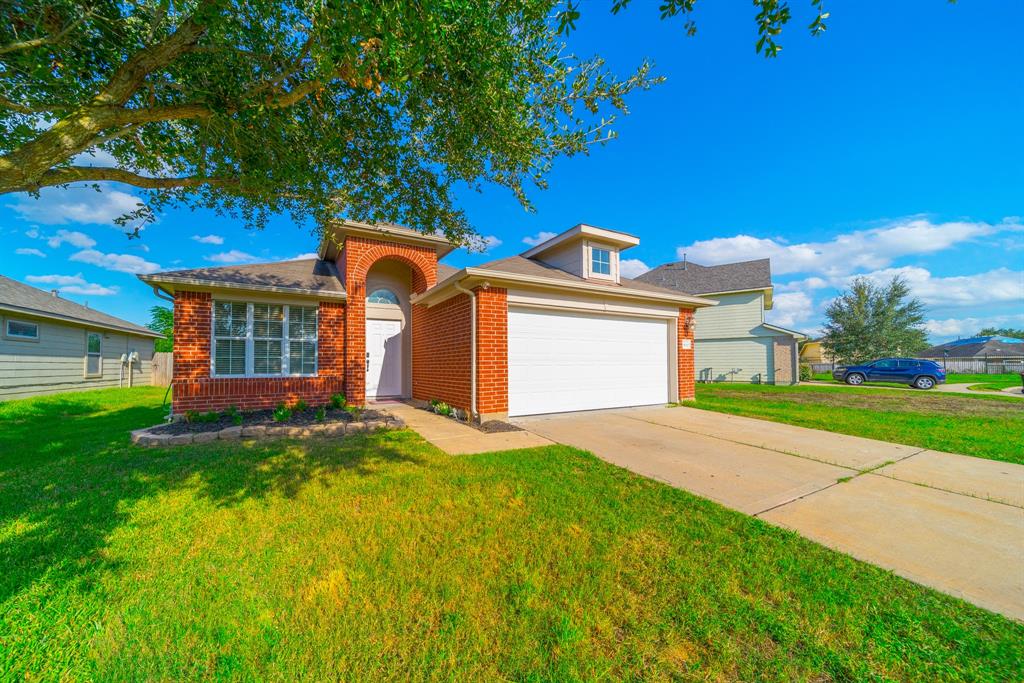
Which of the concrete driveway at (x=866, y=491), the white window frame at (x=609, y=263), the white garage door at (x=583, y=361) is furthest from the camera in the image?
the white window frame at (x=609, y=263)

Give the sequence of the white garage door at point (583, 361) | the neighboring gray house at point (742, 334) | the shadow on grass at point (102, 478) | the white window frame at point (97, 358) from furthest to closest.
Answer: the neighboring gray house at point (742, 334), the white window frame at point (97, 358), the white garage door at point (583, 361), the shadow on grass at point (102, 478)

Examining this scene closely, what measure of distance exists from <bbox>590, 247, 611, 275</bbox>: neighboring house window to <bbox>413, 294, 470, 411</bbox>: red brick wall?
3776mm

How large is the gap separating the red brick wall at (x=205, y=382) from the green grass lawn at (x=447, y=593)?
13.0ft

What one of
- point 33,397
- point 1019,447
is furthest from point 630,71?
point 33,397

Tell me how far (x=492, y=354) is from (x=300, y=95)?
15.6 feet

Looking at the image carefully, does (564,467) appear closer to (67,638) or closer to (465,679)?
(465,679)

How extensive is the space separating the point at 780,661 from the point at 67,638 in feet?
11.5

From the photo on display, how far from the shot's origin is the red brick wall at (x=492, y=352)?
7262mm

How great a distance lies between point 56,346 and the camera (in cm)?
1307

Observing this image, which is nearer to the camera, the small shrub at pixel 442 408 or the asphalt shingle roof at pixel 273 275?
the asphalt shingle roof at pixel 273 275

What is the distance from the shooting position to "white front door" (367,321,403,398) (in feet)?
35.7

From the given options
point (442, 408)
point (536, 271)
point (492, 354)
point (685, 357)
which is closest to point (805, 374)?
point (685, 357)

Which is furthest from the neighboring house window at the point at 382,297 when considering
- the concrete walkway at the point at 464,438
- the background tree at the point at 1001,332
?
the background tree at the point at 1001,332

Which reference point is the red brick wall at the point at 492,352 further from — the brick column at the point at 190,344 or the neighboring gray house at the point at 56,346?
the neighboring gray house at the point at 56,346
